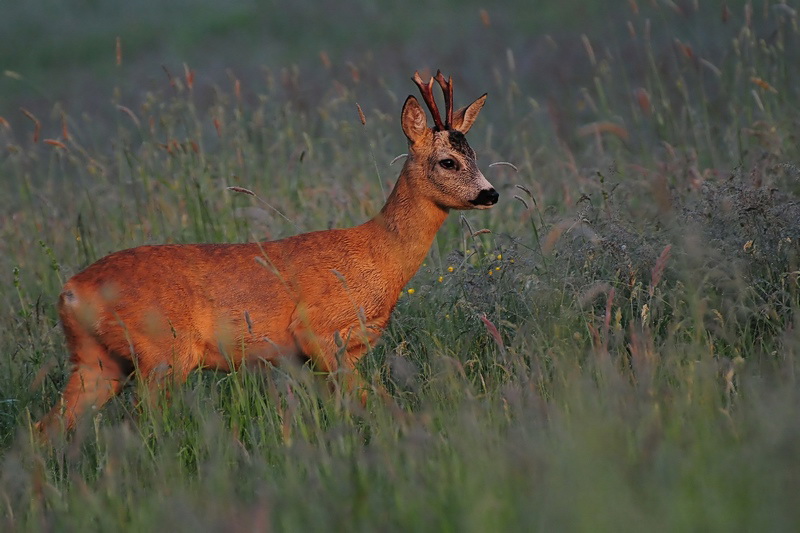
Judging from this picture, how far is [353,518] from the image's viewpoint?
3.35m

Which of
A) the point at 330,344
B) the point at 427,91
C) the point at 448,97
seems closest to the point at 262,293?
the point at 330,344

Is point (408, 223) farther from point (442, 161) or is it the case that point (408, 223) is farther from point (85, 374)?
point (85, 374)

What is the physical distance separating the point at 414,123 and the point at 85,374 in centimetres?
209

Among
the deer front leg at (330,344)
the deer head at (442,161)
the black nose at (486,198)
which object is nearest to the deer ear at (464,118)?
the deer head at (442,161)

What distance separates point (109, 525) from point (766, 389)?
2.25 meters

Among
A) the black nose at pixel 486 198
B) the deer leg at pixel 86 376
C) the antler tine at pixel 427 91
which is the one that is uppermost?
the antler tine at pixel 427 91

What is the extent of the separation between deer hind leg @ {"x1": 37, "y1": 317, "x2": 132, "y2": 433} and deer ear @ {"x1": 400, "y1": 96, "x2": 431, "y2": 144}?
1.86 m

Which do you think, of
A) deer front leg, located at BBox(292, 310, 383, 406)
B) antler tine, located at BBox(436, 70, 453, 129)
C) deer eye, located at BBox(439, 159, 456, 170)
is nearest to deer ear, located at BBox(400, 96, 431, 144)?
antler tine, located at BBox(436, 70, 453, 129)

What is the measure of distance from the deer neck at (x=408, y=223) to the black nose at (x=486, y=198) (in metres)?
0.31

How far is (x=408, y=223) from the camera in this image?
620 cm

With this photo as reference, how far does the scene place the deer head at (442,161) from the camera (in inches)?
238

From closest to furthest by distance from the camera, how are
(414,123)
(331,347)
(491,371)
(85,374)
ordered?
(491,371) < (85,374) < (331,347) < (414,123)

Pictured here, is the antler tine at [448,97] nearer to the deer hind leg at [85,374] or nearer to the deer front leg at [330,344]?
the deer front leg at [330,344]

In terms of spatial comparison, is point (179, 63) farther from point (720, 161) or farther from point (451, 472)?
point (451, 472)
